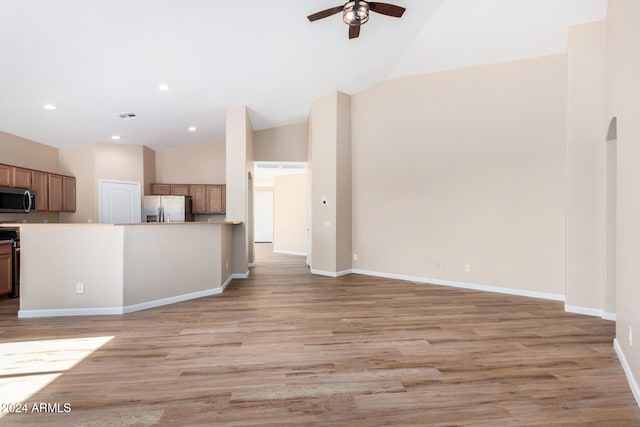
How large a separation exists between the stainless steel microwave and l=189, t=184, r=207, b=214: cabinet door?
2.88 m

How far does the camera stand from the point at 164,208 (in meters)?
7.04

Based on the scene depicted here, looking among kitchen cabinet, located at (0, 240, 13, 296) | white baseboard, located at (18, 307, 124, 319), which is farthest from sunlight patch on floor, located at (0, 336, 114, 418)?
kitchen cabinet, located at (0, 240, 13, 296)

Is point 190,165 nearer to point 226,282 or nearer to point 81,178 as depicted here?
point 81,178

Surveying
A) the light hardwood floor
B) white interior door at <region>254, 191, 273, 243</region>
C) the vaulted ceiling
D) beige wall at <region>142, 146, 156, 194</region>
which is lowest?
the light hardwood floor

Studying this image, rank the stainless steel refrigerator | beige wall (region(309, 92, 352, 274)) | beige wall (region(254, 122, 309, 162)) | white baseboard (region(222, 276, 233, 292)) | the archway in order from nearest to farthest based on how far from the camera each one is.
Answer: the archway → white baseboard (region(222, 276, 233, 292)) → beige wall (region(309, 92, 352, 274)) → the stainless steel refrigerator → beige wall (region(254, 122, 309, 162))

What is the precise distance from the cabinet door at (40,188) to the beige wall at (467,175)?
539 cm

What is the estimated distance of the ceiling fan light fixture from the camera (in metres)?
3.08

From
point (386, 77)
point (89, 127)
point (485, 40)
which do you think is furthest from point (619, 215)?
point (89, 127)

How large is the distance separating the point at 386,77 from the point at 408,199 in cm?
232

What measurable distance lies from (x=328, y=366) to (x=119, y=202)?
6.82 meters

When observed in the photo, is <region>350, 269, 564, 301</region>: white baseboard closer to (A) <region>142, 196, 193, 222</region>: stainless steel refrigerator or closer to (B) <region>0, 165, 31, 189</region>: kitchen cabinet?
(A) <region>142, 196, 193, 222</region>: stainless steel refrigerator

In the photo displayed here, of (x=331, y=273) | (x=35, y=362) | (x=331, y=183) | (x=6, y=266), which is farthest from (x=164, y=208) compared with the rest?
(x=35, y=362)

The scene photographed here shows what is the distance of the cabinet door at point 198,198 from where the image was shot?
749cm

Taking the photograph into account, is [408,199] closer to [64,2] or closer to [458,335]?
[458,335]
